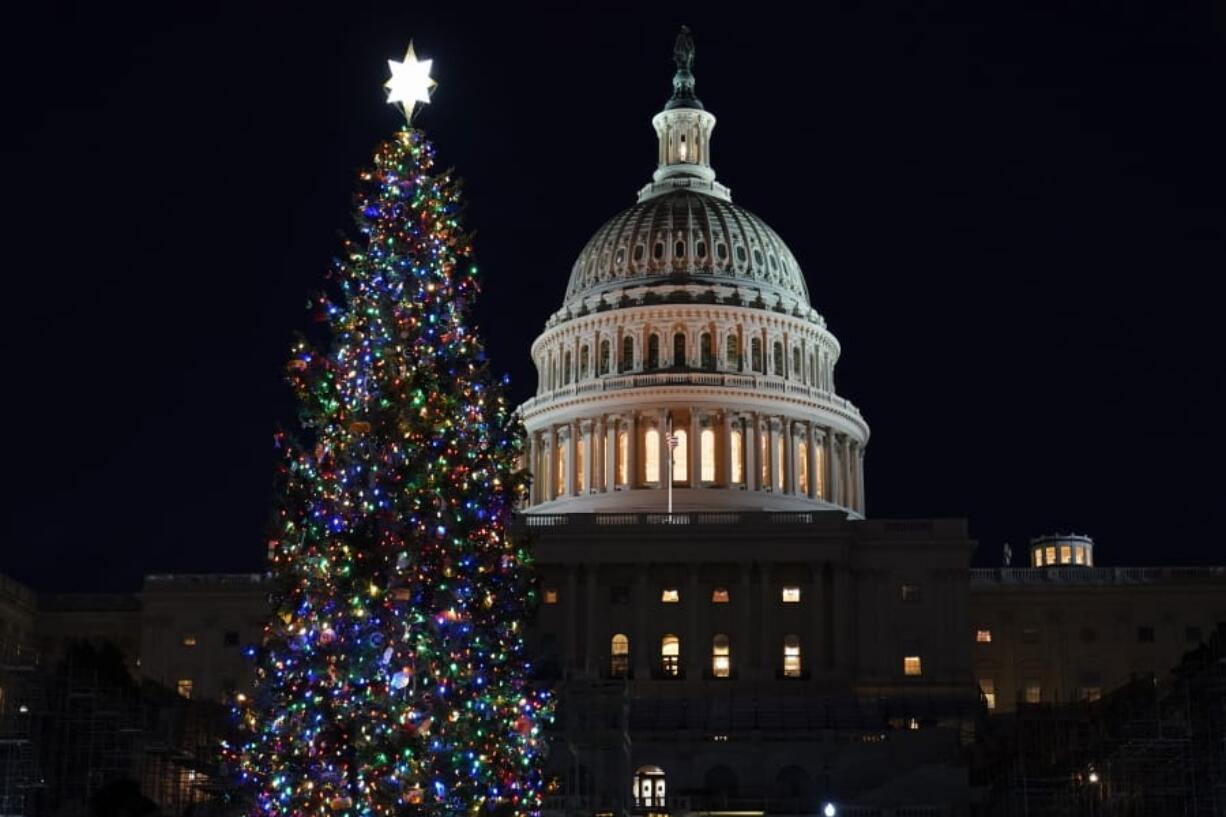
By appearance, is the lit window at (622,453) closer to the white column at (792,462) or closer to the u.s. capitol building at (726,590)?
the u.s. capitol building at (726,590)

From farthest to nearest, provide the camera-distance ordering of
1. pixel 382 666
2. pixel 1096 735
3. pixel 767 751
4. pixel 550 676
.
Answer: pixel 550 676 < pixel 767 751 < pixel 1096 735 < pixel 382 666

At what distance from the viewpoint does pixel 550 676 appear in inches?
4018

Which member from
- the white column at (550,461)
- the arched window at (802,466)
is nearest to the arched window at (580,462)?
the white column at (550,461)

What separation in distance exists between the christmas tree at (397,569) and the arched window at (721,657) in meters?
68.7

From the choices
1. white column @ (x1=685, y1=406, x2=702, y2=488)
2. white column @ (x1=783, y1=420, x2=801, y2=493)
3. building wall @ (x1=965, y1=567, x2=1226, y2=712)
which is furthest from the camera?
white column @ (x1=783, y1=420, x2=801, y2=493)

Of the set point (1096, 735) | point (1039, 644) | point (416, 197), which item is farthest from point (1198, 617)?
point (416, 197)

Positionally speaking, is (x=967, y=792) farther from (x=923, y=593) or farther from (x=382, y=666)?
(x=382, y=666)

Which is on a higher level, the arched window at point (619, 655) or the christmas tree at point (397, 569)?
the arched window at point (619, 655)

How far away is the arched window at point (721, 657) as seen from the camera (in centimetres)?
10488

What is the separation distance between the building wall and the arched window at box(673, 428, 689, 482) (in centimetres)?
1894

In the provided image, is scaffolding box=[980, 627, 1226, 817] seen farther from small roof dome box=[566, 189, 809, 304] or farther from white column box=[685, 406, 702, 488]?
small roof dome box=[566, 189, 809, 304]

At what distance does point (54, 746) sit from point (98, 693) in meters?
2.49

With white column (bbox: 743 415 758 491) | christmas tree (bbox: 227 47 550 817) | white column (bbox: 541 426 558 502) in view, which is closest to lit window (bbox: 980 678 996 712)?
white column (bbox: 743 415 758 491)

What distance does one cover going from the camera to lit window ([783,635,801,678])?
104812 mm
